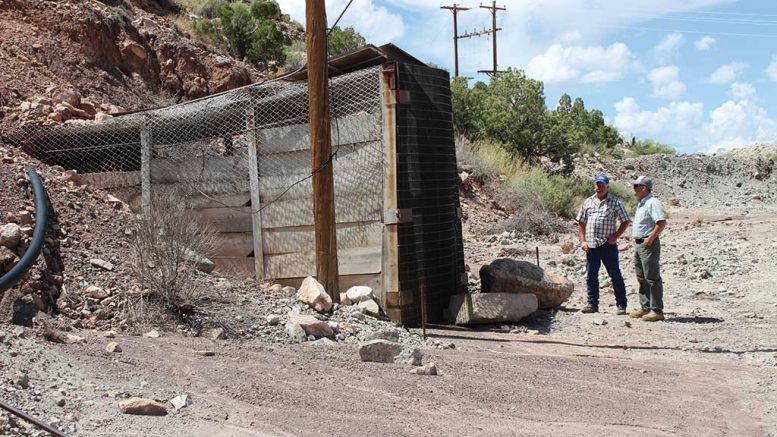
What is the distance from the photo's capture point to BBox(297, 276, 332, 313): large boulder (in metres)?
9.26

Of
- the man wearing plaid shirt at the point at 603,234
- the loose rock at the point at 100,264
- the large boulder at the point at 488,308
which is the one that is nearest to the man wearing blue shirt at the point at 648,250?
the man wearing plaid shirt at the point at 603,234

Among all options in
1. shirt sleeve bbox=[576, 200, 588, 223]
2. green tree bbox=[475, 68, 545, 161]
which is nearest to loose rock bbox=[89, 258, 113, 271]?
shirt sleeve bbox=[576, 200, 588, 223]

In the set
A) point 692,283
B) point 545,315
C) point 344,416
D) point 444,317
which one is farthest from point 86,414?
point 692,283

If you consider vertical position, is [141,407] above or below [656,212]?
below

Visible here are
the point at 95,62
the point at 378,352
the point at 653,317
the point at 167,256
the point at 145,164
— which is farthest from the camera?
the point at 95,62

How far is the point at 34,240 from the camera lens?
25.6 feet

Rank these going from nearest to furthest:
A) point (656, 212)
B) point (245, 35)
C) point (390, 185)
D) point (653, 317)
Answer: point (390, 185) < point (656, 212) < point (653, 317) < point (245, 35)

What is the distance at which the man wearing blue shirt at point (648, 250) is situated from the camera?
10344mm

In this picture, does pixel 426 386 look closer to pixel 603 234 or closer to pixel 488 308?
pixel 488 308

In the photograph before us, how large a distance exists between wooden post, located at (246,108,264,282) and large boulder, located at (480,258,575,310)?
2.93 m

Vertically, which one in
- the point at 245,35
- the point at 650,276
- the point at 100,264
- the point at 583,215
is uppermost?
the point at 245,35

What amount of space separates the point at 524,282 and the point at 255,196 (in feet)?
12.0

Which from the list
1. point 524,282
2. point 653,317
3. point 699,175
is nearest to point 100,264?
point 524,282

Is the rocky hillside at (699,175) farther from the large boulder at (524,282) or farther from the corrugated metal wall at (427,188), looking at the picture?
the corrugated metal wall at (427,188)
